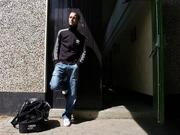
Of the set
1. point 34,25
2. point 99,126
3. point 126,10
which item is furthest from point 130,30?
point 99,126

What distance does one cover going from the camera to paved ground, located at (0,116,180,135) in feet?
20.3

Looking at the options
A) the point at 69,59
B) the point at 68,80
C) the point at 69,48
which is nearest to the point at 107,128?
the point at 68,80

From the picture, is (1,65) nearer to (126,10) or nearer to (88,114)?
(88,114)

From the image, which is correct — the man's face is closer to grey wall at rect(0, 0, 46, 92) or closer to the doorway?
grey wall at rect(0, 0, 46, 92)

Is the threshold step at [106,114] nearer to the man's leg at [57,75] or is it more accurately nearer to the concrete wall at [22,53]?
the concrete wall at [22,53]

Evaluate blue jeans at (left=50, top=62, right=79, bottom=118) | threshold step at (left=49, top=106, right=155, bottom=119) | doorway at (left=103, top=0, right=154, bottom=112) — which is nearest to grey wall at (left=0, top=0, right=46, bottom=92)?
threshold step at (left=49, top=106, right=155, bottom=119)

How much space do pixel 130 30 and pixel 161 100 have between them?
6.39 meters

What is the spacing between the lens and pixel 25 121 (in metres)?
6.35

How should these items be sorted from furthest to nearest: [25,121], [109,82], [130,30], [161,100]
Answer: [109,82] → [130,30] → [25,121] → [161,100]

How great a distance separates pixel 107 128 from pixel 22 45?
2.44 metres

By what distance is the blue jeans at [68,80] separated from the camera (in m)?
6.63

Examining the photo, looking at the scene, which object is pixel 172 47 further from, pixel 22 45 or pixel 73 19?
pixel 22 45

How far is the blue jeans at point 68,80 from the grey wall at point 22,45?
2.42 feet

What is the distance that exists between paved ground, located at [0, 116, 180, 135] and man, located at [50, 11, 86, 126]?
0.86ft
